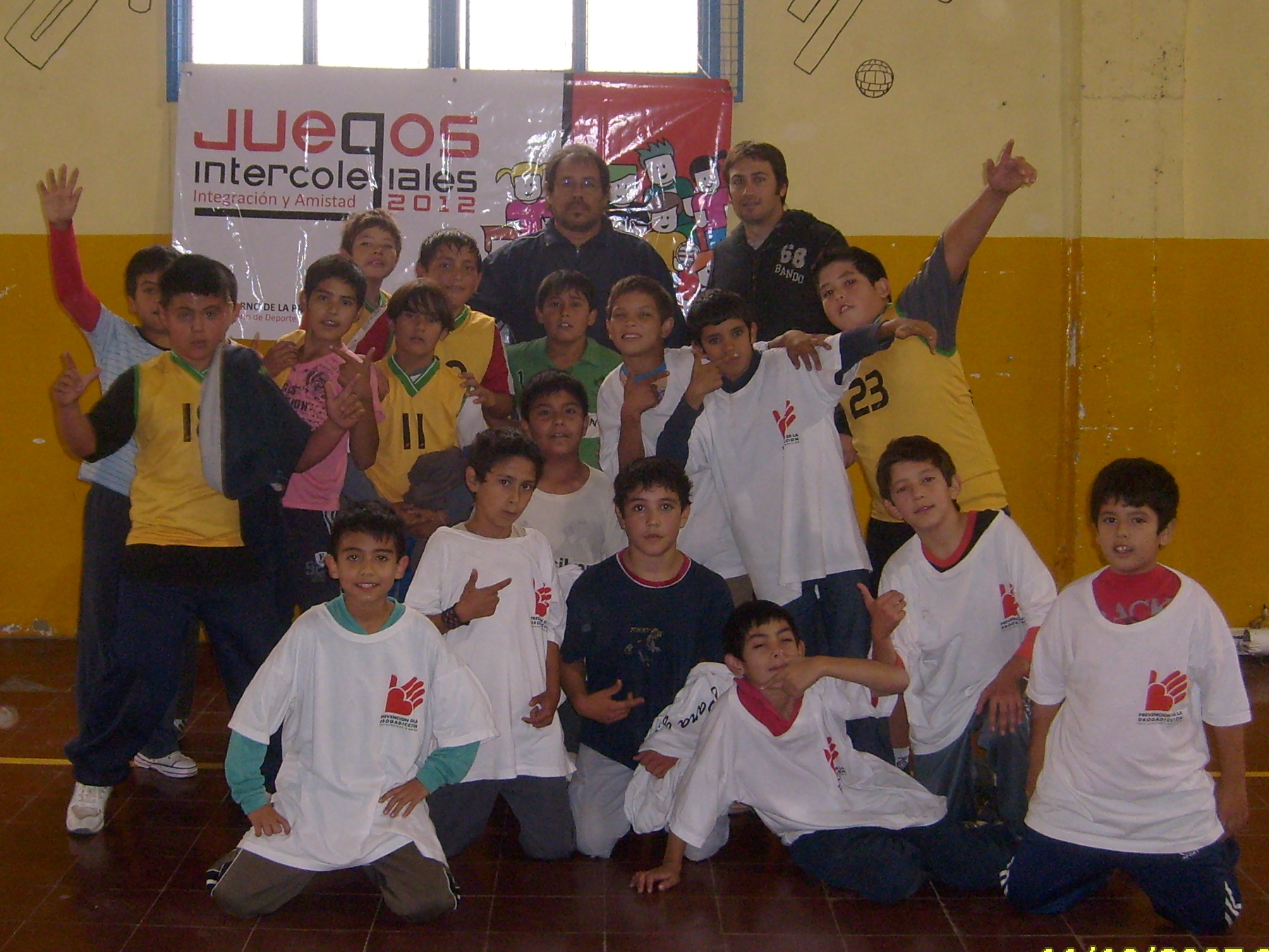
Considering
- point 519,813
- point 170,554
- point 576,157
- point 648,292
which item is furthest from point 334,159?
point 519,813

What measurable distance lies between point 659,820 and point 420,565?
3.09 ft

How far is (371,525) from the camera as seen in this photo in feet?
8.84

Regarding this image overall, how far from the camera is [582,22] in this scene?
5.23 meters

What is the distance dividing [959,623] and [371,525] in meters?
1.55

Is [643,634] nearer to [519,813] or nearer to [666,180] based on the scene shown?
[519,813]

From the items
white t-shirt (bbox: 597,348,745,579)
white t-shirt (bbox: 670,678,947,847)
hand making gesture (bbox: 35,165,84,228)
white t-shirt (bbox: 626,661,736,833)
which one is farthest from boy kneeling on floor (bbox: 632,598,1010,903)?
hand making gesture (bbox: 35,165,84,228)

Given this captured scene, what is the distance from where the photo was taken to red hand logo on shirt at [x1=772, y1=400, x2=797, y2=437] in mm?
3223

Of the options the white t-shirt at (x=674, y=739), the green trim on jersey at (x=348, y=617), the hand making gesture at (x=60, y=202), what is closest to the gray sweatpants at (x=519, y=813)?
the white t-shirt at (x=674, y=739)

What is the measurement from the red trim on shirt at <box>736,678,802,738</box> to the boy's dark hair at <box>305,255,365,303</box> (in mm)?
1725

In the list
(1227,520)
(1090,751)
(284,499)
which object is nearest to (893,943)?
(1090,751)

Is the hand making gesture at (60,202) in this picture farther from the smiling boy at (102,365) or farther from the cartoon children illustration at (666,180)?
the cartoon children illustration at (666,180)

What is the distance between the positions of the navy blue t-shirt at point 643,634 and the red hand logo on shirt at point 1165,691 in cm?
107

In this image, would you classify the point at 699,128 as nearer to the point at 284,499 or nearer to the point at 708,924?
the point at 284,499

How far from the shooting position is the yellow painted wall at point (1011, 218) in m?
5.00
